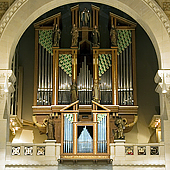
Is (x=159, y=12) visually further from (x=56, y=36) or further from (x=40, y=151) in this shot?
(x=40, y=151)

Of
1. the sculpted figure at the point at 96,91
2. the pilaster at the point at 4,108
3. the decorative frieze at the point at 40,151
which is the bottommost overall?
the decorative frieze at the point at 40,151

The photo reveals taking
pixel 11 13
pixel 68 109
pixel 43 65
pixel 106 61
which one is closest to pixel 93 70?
pixel 106 61

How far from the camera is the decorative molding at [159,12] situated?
18.7 m

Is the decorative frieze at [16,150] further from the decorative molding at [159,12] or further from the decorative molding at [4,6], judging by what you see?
the decorative molding at [159,12]

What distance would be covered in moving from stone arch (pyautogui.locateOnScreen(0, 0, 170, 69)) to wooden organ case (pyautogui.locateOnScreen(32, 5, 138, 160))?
3382 millimetres

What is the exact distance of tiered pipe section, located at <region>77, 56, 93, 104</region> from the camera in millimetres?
21641

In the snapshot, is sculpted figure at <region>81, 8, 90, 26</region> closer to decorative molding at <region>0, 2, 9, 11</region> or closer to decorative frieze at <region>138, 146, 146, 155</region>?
decorative molding at <region>0, 2, 9, 11</region>

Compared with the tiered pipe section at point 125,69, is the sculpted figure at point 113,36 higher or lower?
higher

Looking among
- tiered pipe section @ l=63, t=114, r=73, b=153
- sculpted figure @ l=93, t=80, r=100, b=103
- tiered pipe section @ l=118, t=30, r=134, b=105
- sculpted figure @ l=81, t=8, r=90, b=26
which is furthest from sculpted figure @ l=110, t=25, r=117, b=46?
tiered pipe section @ l=63, t=114, r=73, b=153

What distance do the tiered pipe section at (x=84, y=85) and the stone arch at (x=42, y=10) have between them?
3.98 m

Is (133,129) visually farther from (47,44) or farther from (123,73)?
(47,44)

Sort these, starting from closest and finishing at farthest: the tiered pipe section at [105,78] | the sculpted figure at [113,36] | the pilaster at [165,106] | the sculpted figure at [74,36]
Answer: the pilaster at [165,106]
the tiered pipe section at [105,78]
the sculpted figure at [74,36]
the sculpted figure at [113,36]

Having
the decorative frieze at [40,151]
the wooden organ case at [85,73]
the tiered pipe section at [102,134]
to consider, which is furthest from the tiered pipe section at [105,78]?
the decorative frieze at [40,151]

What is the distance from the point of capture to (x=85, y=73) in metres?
22.1
